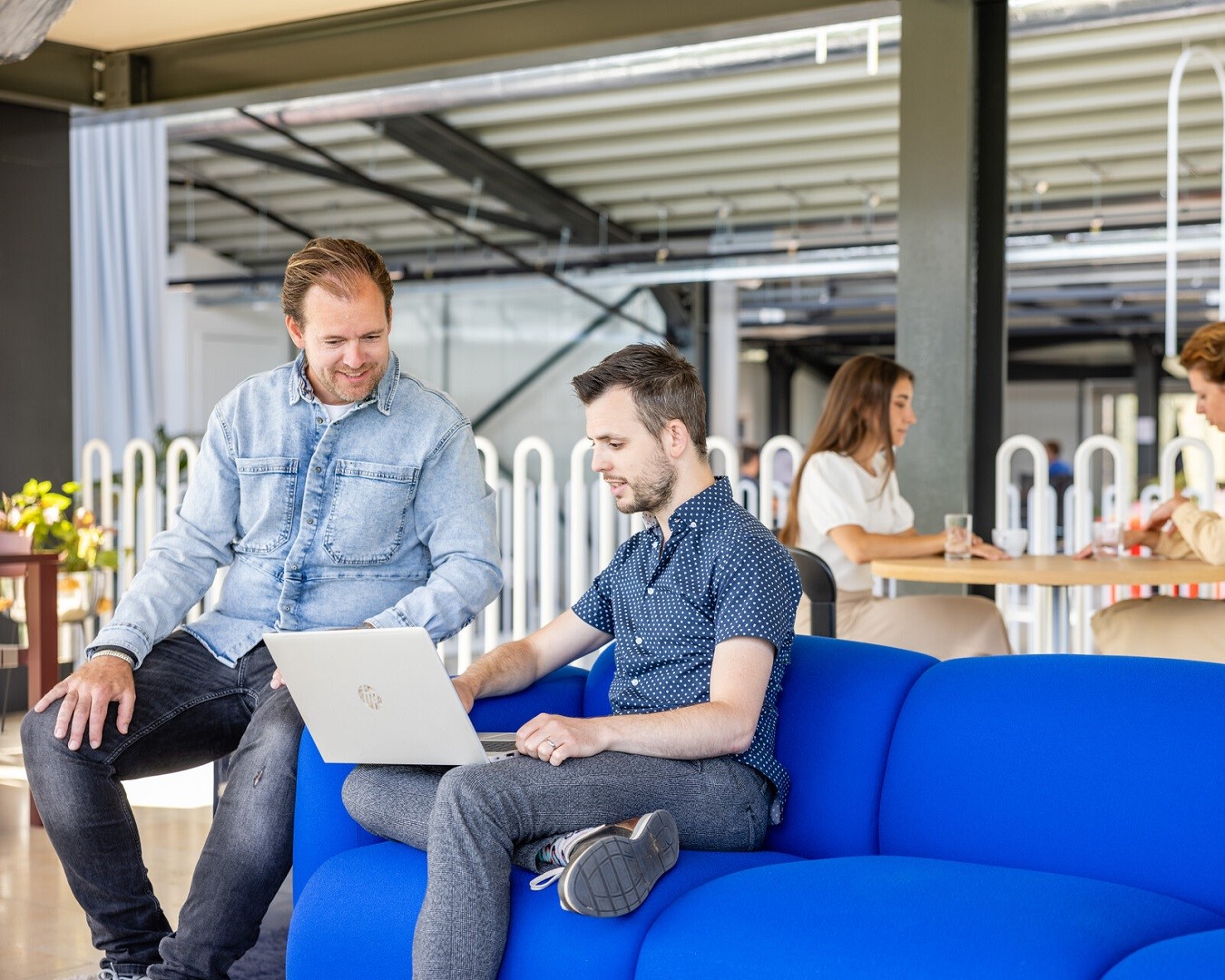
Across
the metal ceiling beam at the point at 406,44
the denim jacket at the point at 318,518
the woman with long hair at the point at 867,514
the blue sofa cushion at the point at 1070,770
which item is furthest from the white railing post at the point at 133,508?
the blue sofa cushion at the point at 1070,770

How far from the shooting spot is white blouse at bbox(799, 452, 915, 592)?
4121 millimetres

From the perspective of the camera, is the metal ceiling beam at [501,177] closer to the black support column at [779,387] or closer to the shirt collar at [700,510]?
the black support column at [779,387]

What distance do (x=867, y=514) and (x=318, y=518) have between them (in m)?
1.86

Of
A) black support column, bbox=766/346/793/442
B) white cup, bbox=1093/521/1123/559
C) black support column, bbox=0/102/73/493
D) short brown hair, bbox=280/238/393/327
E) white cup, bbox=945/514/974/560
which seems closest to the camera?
short brown hair, bbox=280/238/393/327

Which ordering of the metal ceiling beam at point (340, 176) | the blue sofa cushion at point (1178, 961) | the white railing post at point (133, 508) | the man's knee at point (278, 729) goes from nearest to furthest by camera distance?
1. the blue sofa cushion at point (1178, 961)
2. the man's knee at point (278, 729)
3. the white railing post at point (133, 508)
4. the metal ceiling beam at point (340, 176)

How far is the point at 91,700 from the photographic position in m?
2.57

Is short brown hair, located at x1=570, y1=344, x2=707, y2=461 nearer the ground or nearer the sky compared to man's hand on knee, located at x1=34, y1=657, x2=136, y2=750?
nearer the sky

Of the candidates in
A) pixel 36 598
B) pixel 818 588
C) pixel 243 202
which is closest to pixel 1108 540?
pixel 818 588

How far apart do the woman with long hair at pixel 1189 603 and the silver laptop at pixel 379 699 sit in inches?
78.8

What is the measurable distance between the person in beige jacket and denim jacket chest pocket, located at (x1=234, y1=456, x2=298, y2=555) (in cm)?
210

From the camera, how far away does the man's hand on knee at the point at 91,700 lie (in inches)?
101

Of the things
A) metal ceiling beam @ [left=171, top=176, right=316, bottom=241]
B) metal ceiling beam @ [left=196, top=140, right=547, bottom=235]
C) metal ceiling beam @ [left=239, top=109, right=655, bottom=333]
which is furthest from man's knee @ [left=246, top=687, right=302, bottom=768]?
metal ceiling beam @ [left=171, top=176, right=316, bottom=241]

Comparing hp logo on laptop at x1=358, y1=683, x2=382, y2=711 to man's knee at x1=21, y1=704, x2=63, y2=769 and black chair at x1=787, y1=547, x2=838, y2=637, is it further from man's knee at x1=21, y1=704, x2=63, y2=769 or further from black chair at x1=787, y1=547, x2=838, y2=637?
black chair at x1=787, y1=547, x2=838, y2=637

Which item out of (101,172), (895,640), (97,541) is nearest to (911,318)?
(895,640)
